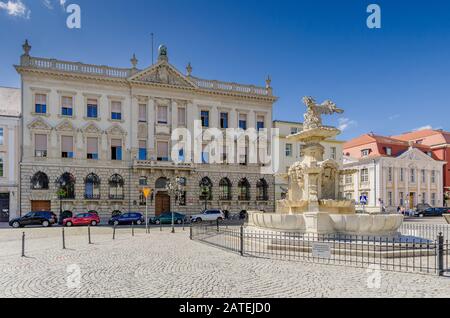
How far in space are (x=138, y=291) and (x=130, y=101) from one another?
34363 mm

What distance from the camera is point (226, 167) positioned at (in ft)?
142

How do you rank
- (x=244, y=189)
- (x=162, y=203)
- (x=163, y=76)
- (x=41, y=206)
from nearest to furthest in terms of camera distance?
(x=41, y=206) < (x=162, y=203) < (x=163, y=76) < (x=244, y=189)

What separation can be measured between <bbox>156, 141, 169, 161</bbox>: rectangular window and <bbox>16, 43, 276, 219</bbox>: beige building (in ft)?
0.04

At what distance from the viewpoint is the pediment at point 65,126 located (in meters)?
36.8

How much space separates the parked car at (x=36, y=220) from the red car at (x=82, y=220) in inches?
51.1

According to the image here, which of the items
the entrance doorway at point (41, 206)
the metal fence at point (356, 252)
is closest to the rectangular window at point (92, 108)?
the entrance doorway at point (41, 206)

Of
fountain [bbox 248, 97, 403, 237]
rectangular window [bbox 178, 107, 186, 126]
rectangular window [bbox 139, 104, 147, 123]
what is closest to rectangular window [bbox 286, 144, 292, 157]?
rectangular window [bbox 178, 107, 186, 126]

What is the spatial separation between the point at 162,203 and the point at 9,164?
1587cm

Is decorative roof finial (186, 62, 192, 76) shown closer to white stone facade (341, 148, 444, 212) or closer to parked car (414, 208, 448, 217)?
white stone facade (341, 148, 444, 212)

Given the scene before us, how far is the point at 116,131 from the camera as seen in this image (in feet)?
129

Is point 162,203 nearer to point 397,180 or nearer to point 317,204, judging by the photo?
point 317,204

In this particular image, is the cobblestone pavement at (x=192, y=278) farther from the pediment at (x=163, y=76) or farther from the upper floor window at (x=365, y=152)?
the upper floor window at (x=365, y=152)

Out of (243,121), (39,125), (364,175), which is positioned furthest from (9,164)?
(364,175)
